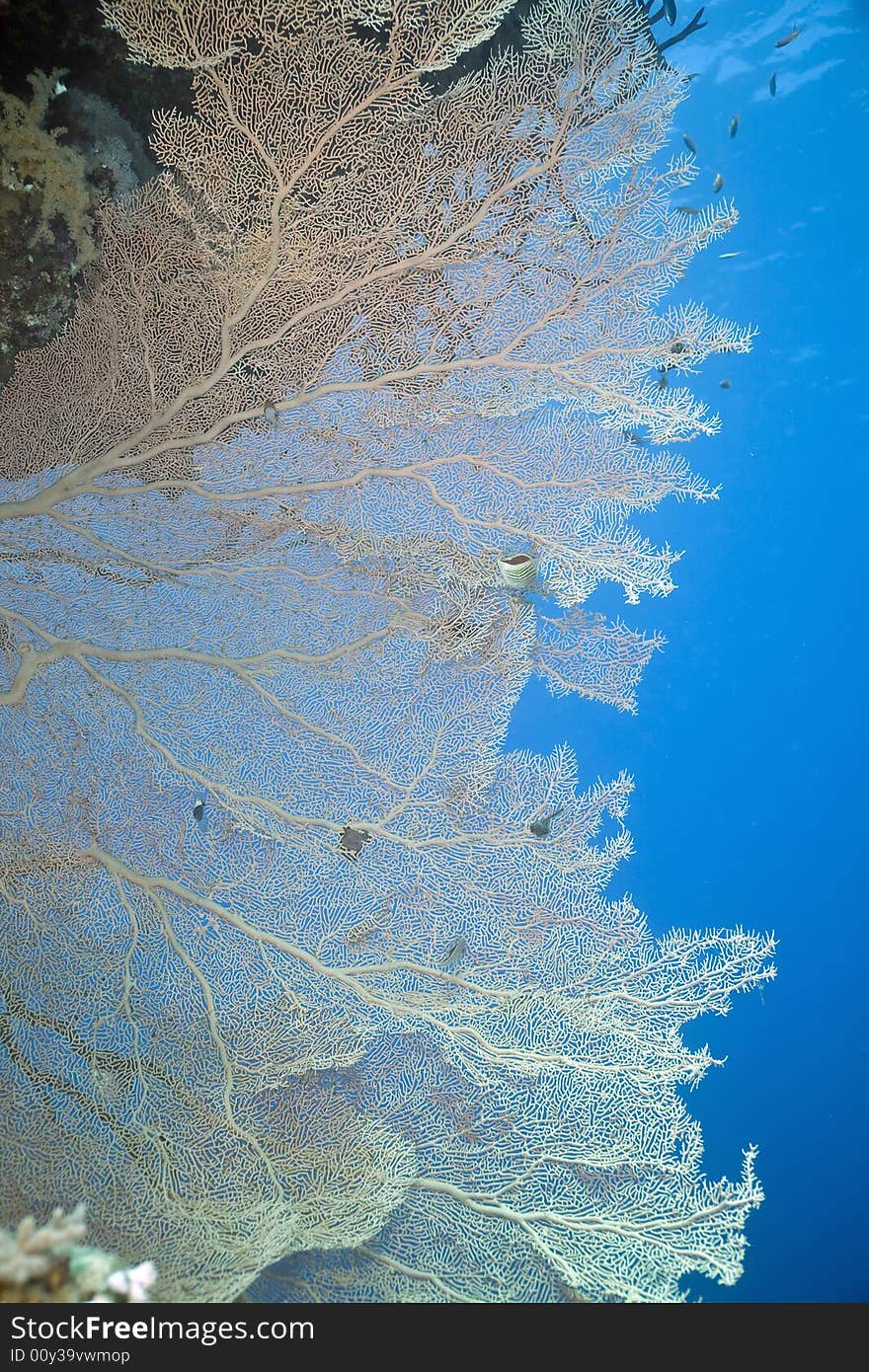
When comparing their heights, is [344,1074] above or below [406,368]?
below

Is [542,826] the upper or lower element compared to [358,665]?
lower

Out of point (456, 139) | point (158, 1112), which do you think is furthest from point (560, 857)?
point (456, 139)

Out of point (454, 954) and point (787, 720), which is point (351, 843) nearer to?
point (454, 954)

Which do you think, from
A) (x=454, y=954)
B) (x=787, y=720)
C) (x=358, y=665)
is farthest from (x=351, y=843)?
(x=787, y=720)

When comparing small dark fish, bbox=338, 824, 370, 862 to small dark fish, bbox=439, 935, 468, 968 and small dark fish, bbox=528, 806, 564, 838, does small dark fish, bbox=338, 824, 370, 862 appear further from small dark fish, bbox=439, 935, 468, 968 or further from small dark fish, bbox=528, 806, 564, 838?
small dark fish, bbox=528, 806, 564, 838

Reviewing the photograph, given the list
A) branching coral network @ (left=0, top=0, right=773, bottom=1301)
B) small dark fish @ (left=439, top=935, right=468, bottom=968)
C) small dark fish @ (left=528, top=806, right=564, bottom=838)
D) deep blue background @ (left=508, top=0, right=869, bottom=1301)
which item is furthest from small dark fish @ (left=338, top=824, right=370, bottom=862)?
deep blue background @ (left=508, top=0, right=869, bottom=1301)
